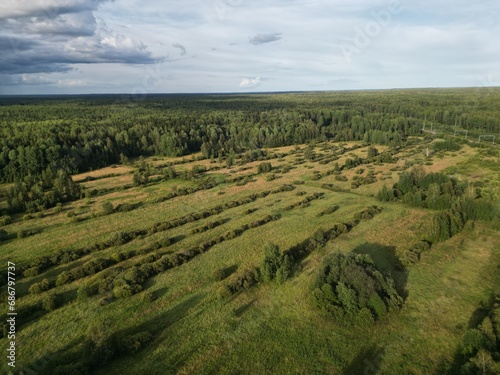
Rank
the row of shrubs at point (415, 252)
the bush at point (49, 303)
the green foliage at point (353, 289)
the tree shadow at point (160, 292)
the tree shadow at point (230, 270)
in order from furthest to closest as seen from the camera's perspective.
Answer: the row of shrubs at point (415, 252), the tree shadow at point (230, 270), the tree shadow at point (160, 292), the bush at point (49, 303), the green foliage at point (353, 289)

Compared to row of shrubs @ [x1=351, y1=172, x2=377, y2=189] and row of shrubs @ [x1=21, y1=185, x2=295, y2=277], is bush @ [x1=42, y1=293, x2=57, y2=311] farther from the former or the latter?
row of shrubs @ [x1=351, y1=172, x2=377, y2=189]

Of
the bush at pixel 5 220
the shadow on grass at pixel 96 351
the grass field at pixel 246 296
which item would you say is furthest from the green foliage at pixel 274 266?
the bush at pixel 5 220

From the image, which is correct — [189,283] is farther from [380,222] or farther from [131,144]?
[131,144]

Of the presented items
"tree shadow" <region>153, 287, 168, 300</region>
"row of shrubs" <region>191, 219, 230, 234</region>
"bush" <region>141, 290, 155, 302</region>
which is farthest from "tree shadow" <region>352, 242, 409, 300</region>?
"bush" <region>141, 290, 155, 302</region>

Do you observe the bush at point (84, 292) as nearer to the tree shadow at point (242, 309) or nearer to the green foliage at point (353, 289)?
the tree shadow at point (242, 309)

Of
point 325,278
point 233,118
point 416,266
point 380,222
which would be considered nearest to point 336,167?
point 380,222

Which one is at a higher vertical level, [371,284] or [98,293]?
[371,284]

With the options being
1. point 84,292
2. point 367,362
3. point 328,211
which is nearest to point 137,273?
point 84,292
